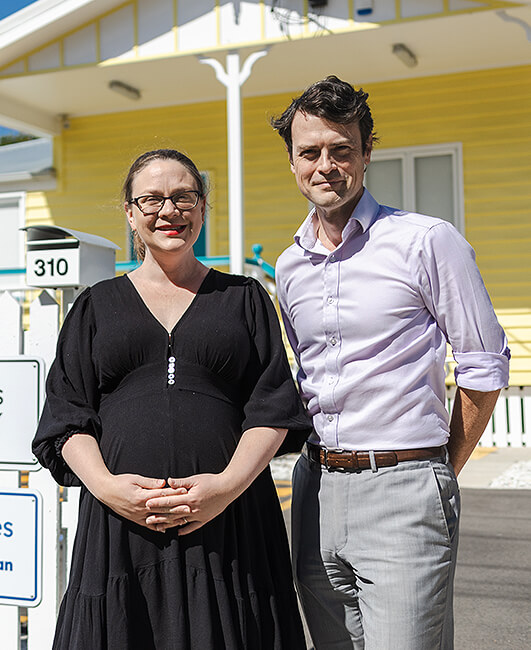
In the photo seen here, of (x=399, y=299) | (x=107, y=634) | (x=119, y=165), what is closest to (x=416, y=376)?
(x=399, y=299)

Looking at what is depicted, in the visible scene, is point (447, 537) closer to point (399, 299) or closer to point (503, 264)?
point (399, 299)

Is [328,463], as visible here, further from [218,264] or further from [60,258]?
[218,264]

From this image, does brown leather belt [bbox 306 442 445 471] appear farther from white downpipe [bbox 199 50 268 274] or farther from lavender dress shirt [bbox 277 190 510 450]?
white downpipe [bbox 199 50 268 274]

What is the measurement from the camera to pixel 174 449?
224 cm

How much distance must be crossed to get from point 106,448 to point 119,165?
10.5 meters

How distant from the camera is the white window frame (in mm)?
10500

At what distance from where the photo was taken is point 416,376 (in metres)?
2.29

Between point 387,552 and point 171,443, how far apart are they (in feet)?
2.19

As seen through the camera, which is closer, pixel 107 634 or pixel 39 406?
pixel 107 634

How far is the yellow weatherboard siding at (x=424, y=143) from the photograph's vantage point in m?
10.2

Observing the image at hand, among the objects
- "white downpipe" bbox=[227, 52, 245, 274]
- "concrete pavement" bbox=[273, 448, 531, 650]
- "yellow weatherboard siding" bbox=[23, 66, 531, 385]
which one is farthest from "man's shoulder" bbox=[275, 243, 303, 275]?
"yellow weatherboard siding" bbox=[23, 66, 531, 385]

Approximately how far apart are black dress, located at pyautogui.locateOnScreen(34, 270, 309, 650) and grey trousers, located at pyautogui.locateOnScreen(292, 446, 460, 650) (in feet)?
0.46

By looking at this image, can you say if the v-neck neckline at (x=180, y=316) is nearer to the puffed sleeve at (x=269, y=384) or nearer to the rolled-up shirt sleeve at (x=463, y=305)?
the puffed sleeve at (x=269, y=384)

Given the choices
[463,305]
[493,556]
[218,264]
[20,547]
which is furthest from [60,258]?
[218,264]
